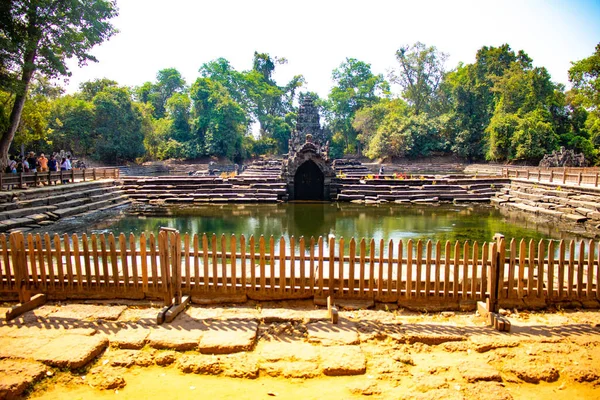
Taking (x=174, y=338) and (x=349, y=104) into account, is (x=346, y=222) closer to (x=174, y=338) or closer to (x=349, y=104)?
(x=174, y=338)

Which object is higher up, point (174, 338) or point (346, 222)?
point (174, 338)

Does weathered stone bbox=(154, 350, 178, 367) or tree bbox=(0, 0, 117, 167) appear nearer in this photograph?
weathered stone bbox=(154, 350, 178, 367)

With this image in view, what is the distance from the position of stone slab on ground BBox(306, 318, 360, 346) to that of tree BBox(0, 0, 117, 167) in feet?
56.6

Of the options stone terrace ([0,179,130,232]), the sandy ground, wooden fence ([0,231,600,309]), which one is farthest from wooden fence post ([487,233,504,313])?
stone terrace ([0,179,130,232])

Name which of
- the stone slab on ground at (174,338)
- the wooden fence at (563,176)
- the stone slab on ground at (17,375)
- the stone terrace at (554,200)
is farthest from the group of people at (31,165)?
the wooden fence at (563,176)

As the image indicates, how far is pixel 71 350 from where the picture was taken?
4.04 meters

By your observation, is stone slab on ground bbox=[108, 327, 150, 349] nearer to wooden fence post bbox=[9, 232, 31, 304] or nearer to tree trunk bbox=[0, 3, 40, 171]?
wooden fence post bbox=[9, 232, 31, 304]

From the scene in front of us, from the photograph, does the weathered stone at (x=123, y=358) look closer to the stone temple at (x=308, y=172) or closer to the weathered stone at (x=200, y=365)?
the weathered stone at (x=200, y=365)

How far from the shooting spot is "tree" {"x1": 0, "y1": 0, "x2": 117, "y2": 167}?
15.7 metres

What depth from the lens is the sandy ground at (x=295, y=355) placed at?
11.5ft

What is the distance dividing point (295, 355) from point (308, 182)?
2064cm

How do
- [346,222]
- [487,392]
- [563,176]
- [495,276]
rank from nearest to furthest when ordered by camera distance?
[487,392] → [495,276] → [346,222] → [563,176]

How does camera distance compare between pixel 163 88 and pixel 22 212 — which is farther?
pixel 163 88

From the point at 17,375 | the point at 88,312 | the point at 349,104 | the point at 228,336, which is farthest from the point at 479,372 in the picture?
the point at 349,104
